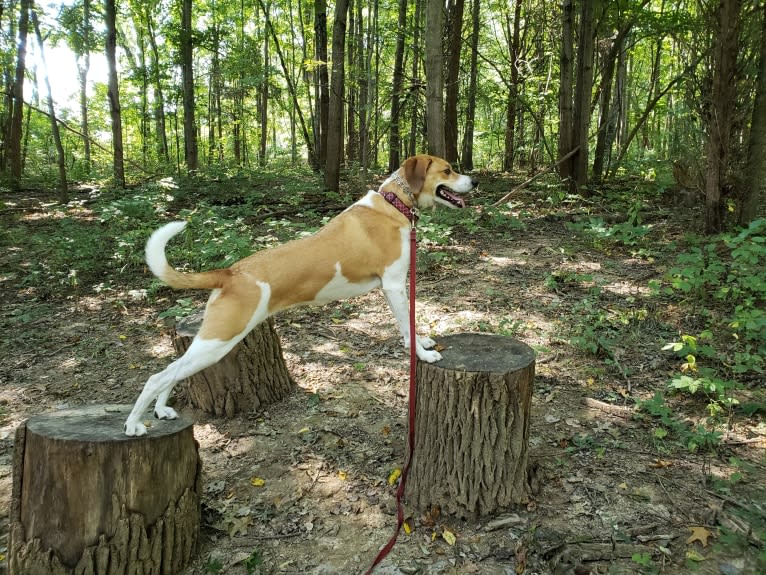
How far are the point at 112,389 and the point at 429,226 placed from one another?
17.0 feet

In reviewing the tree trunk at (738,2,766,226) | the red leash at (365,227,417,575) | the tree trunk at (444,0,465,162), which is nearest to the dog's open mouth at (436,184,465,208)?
the red leash at (365,227,417,575)

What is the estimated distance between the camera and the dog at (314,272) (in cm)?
330

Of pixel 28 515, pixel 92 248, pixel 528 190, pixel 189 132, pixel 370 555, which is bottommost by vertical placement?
pixel 370 555

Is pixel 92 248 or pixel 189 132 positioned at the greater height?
pixel 189 132

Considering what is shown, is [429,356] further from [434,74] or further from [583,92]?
[583,92]

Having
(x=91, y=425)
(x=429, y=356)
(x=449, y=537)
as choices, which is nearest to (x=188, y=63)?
(x=91, y=425)

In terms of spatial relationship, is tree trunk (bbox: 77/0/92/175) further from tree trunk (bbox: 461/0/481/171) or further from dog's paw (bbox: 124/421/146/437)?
tree trunk (bbox: 461/0/481/171)

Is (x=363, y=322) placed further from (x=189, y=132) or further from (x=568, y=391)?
(x=189, y=132)

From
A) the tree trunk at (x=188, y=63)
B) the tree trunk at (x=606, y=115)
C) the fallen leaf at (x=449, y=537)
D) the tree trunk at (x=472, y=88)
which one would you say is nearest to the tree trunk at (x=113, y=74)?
the tree trunk at (x=188, y=63)

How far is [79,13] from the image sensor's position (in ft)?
43.5

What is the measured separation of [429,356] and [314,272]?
1034 millimetres

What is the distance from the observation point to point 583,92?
431 inches

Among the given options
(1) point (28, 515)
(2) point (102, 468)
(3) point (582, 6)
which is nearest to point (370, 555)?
(2) point (102, 468)

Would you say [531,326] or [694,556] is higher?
[531,326]
